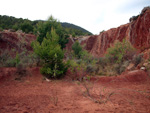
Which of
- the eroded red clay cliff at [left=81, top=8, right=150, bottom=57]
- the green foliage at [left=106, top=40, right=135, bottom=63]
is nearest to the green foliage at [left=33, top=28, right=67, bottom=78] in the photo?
the green foliage at [left=106, top=40, right=135, bottom=63]

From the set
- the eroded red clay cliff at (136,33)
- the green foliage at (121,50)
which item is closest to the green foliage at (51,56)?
the green foliage at (121,50)

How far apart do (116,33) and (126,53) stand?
10.1 metres

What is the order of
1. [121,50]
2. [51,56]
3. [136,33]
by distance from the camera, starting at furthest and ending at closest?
1. [136,33]
2. [121,50]
3. [51,56]

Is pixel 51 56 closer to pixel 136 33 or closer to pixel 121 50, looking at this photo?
pixel 121 50

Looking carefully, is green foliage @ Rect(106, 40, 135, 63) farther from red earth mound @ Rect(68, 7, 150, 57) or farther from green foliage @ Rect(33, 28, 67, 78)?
green foliage @ Rect(33, 28, 67, 78)

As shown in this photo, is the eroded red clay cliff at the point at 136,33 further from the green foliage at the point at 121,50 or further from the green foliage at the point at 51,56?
the green foliage at the point at 51,56

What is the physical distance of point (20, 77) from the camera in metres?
7.45

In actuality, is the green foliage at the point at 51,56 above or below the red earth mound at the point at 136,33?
below

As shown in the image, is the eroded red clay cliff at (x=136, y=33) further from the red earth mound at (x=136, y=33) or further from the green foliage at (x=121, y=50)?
the green foliage at (x=121, y=50)

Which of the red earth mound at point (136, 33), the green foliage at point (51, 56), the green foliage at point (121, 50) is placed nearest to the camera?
the green foliage at point (51, 56)

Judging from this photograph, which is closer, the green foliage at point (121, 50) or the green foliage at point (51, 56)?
the green foliage at point (51, 56)

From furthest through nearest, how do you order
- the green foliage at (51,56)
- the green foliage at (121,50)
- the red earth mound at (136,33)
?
the red earth mound at (136,33)
the green foliage at (121,50)
the green foliage at (51,56)

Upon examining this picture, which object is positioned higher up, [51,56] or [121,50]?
[121,50]

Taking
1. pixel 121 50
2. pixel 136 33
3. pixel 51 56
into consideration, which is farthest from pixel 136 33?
pixel 51 56
